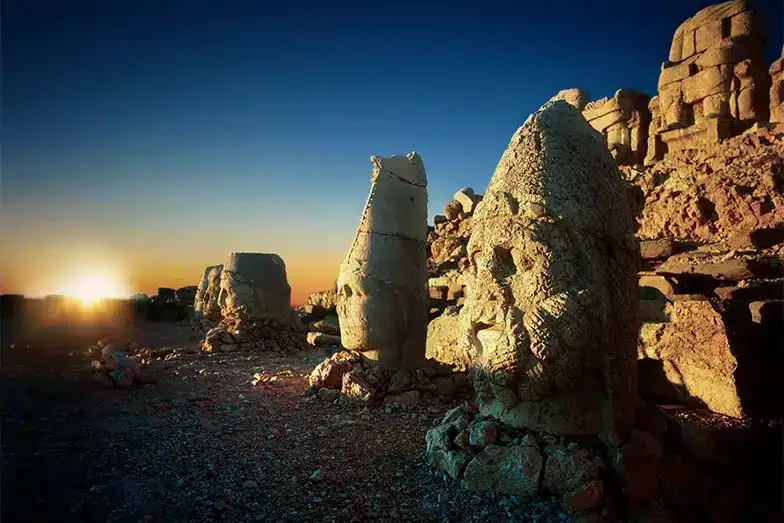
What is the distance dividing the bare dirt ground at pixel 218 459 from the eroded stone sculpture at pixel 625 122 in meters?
16.9

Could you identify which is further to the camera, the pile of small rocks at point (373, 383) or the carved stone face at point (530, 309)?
the pile of small rocks at point (373, 383)

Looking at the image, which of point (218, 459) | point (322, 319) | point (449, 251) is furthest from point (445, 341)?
point (449, 251)

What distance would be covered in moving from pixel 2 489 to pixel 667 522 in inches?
166

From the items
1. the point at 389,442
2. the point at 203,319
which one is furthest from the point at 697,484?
the point at 203,319

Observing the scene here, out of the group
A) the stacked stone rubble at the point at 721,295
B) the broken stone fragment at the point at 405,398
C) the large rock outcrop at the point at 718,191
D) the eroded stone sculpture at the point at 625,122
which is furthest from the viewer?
the eroded stone sculpture at the point at 625,122

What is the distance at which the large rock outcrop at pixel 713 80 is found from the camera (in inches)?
626

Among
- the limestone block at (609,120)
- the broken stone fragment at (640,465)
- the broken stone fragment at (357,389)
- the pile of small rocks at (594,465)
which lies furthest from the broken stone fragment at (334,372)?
the limestone block at (609,120)

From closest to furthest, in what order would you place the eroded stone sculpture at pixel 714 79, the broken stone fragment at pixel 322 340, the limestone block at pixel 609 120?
1. the broken stone fragment at pixel 322 340
2. the eroded stone sculpture at pixel 714 79
3. the limestone block at pixel 609 120

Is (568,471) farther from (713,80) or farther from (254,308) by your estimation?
(713,80)

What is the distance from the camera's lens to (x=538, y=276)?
334cm

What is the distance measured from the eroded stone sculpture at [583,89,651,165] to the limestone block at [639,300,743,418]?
15.3m

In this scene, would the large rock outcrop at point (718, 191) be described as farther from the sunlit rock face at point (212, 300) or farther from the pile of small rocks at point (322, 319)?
the sunlit rock face at point (212, 300)

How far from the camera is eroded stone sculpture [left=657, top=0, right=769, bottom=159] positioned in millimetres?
15883

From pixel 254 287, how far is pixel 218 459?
6.41 meters
